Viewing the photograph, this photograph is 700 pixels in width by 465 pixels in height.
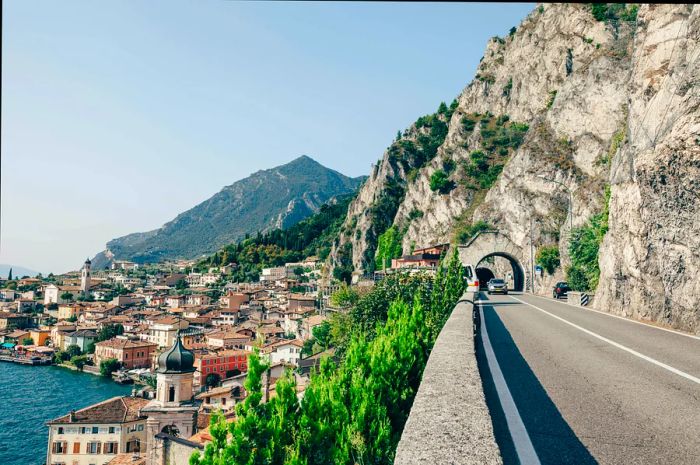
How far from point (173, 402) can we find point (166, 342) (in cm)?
5946

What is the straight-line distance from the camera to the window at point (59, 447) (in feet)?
128

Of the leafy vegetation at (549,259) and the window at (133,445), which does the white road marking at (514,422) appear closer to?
the leafy vegetation at (549,259)

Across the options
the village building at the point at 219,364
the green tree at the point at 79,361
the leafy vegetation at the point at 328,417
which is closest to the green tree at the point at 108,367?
the green tree at the point at 79,361

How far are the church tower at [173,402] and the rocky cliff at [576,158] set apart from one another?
24.5 metres

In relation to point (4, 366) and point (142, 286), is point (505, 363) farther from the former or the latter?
point (142, 286)

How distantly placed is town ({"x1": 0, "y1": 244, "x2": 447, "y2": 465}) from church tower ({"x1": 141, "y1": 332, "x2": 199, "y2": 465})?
0.06 m

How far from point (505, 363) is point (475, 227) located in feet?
166

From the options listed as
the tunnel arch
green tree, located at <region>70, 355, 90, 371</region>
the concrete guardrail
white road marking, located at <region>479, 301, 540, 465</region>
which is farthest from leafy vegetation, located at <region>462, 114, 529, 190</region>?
the concrete guardrail

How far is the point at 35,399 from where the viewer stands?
54.0 metres

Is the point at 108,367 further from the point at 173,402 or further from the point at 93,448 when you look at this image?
the point at 173,402

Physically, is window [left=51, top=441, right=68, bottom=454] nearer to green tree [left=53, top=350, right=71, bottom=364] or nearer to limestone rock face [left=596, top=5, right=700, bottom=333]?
limestone rock face [left=596, top=5, right=700, bottom=333]

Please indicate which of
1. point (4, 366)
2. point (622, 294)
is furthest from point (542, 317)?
point (4, 366)

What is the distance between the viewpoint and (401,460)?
3.17m

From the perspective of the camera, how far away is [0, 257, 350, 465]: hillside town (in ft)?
97.7
